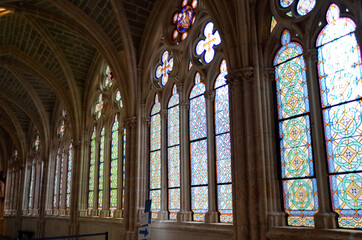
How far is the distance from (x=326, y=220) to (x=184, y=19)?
260 inches

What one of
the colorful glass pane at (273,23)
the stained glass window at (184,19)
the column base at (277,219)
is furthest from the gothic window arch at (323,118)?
the stained glass window at (184,19)

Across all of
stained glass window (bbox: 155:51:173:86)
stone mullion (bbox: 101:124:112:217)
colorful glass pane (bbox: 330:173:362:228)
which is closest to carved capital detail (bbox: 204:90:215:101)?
stained glass window (bbox: 155:51:173:86)

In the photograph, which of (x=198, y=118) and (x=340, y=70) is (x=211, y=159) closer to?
(x=198, y=118)

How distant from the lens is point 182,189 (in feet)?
29.7

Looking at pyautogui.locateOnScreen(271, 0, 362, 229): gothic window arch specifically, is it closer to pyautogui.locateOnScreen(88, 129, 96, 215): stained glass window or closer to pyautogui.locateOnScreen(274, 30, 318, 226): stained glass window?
pyautogui.locateOnScreen(274, 30, 318, 226): stained glass window

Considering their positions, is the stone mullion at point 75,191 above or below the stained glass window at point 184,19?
below

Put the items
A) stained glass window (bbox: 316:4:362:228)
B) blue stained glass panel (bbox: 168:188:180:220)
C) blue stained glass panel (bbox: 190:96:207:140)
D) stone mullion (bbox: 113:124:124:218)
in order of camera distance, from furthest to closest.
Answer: stone mullion (bbox: 113:124:124:218), blue stained glass panel (bbox: 168:188:180:220), blue stained glass panel (bbox: 190:96:207:140), stained glass window (bbox: 316:4:362:228)

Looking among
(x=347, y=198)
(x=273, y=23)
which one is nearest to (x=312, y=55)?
(x=273, y=23)

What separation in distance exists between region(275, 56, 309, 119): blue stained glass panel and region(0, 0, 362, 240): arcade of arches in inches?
0.9

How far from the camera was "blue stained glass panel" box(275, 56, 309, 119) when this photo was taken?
6.82 m

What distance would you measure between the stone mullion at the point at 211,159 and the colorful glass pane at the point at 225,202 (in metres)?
0.11

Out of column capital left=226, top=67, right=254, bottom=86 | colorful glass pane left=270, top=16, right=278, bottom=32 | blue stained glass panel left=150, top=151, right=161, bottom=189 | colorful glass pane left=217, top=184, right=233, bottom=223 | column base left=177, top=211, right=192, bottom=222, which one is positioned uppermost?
colorful glass pane left=270, top=16, right=278, bottom=32

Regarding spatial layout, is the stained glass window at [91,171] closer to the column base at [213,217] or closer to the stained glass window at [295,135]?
the column base at [213,217]

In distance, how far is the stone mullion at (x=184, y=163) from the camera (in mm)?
8941
